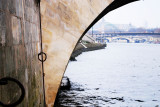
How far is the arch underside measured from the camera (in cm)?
386

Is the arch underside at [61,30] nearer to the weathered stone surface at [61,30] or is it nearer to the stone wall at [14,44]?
the weathered stone surface at [61,30]

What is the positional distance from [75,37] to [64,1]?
0.76 meters

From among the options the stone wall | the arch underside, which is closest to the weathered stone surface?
the arch underside

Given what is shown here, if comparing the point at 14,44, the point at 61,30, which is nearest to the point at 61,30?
the point at 61,30

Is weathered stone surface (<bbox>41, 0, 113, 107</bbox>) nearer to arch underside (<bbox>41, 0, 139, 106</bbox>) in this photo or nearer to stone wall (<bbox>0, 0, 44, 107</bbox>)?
arch underside (<bbox>41, 0, 139, 106</bbox>)

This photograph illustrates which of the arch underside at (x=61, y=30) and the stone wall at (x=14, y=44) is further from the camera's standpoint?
the arch underside at (x=61, y=30)

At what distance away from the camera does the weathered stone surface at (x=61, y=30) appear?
152 inches

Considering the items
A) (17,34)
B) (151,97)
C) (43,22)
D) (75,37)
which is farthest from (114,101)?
(17,34)

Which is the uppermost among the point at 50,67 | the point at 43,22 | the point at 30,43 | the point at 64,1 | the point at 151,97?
the point at 64,1

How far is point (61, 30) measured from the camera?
3.94m

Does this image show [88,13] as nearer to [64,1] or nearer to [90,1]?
[90,1]

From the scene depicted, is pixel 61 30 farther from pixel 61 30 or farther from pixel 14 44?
pixel 14 44

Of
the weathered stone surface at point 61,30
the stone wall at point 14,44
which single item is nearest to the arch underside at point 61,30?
the weathered stone surface at point 61,30

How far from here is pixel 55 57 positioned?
13.0ft
